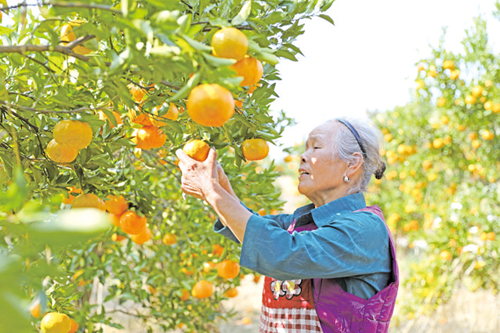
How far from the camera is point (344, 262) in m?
1.29

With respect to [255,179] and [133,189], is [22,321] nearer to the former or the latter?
[133,189]

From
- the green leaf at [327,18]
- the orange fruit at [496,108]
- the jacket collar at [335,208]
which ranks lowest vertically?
the jacket collar at [335,208]

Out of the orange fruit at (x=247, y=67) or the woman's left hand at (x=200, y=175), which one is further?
the woman's left hand at (x=200, y=175)

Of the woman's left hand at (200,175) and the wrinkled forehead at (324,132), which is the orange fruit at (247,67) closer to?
the woman's left hand at (200,175)

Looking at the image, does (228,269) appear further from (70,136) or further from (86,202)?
(70,136)

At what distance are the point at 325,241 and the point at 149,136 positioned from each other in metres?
0.63

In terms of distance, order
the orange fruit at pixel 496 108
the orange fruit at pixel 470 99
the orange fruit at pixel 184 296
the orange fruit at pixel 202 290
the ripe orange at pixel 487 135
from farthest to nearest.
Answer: the orange fruit at pixel 470 99 → the ripe orange at pixel 487 135 → the orange fruit at pixel 496 108 → the orange fruit at pixel 184 296 → the orange fruit at pixel 202 290

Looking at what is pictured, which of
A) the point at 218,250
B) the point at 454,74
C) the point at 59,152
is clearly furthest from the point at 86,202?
the point at 454,74

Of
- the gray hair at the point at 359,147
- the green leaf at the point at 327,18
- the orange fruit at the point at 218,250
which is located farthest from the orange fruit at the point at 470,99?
the green leaf at the point at 327,18

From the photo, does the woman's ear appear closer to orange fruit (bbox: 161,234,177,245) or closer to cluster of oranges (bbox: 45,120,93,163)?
cluster of oranges (bbox: 45,120,93,163)

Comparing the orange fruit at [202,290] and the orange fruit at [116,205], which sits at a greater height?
the orange fruit at [116,205]

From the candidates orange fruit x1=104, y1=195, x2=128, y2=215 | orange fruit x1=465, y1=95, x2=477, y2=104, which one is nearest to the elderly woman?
orange fruit x1=104, y1=195, x2=128, y2=215

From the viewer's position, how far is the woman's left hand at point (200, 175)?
1.33 metres

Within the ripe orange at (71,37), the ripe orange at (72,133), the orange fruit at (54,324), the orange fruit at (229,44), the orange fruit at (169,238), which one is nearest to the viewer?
the orange fruit at (229,44)
